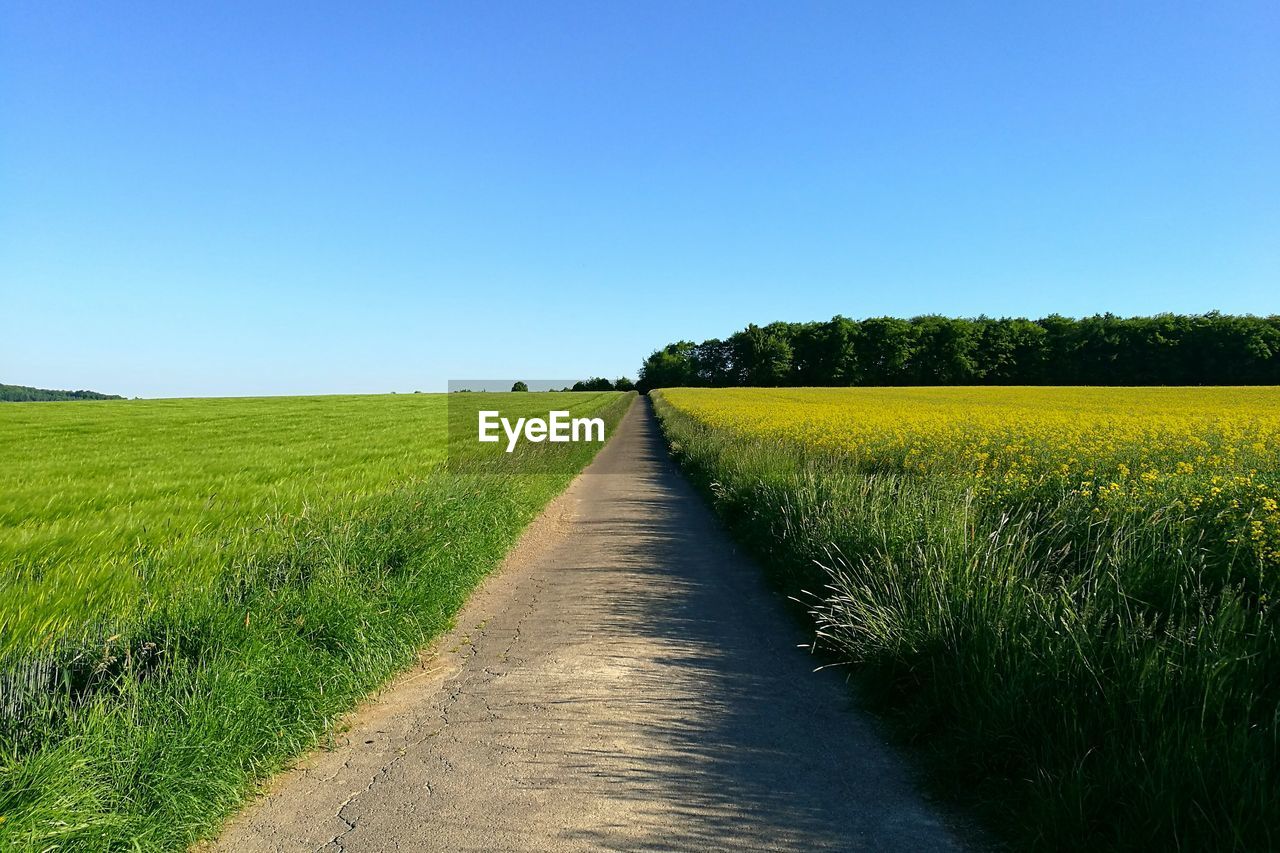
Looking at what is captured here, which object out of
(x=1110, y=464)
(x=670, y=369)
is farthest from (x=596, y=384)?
(x=1110, y=464)

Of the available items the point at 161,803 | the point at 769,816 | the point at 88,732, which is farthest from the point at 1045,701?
the point at 88,732

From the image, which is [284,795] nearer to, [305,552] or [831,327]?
[305,552]

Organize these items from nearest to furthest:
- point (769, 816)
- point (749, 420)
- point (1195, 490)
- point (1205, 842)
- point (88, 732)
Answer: point (1205, 842) < point (88, 732) < point (769, 816) < point (1195, 490) < point (749, 420)

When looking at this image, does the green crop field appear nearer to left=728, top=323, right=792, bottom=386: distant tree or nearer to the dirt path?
the dirt path

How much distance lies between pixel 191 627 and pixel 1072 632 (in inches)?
198

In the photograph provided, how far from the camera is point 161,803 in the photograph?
2.79m

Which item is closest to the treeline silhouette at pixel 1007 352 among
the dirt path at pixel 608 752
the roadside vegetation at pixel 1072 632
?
the roadside vegetation at pixel 1072 632

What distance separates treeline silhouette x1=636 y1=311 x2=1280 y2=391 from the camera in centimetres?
7044

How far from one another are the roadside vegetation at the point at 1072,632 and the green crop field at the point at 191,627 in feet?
11.4

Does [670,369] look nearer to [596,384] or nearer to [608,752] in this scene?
[596,384]

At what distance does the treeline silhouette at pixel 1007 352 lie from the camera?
7044 cm

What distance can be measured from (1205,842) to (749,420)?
19.5 meters

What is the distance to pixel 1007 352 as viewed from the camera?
87.8 metres

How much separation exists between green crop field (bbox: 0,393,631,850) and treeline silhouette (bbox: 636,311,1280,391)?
8860 centimetres
